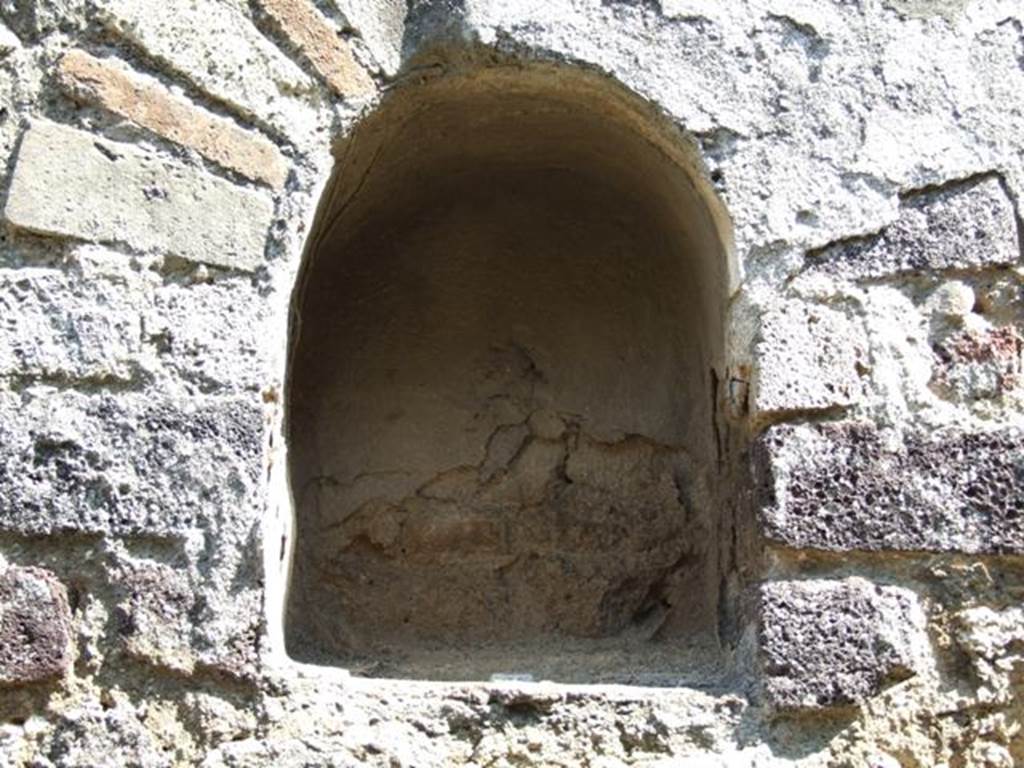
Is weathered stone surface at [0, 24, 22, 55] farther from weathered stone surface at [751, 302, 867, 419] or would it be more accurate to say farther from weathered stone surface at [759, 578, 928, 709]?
weathered stone surface at [759, 578, 928, 709]

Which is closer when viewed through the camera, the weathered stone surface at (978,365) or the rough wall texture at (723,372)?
the rough wall texture at (723,372)

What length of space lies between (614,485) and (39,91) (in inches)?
47.4

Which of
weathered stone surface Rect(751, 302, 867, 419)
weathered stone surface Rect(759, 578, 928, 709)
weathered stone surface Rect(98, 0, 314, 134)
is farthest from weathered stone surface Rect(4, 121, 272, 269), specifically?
weathered stone surface Rect(759, 578, 928, 709)

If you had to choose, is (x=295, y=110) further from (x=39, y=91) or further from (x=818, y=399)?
(x=818, y=399)

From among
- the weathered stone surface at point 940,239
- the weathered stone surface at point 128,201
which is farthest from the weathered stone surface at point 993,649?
the weathered stone surface at point 128,201

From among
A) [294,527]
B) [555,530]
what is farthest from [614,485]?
[294,527]

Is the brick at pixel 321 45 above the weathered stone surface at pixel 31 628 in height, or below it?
above

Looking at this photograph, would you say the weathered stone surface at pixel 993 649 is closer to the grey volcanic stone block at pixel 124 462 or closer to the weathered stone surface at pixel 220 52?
the grey volcanic stone block at pixel 124 462

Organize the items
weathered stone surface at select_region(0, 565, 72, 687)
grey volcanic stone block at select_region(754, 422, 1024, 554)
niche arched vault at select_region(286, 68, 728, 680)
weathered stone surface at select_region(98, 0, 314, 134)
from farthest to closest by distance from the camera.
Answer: niche arched vault at select_region(286, 68, 728, 680)
weathered stone surface at select_region(98, 0, 314, 134)
grey volcanic stone block at select_region(754, 422, 1024, 554)
weathered stone surface at select_region(0, 565, 72, 687)

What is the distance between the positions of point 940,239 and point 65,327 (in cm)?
128

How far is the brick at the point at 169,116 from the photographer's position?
7.54ft

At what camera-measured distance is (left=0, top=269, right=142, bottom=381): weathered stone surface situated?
7.27 ft

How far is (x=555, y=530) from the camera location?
2.86 metres

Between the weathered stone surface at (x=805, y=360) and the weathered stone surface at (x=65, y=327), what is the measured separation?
35.2 inches
